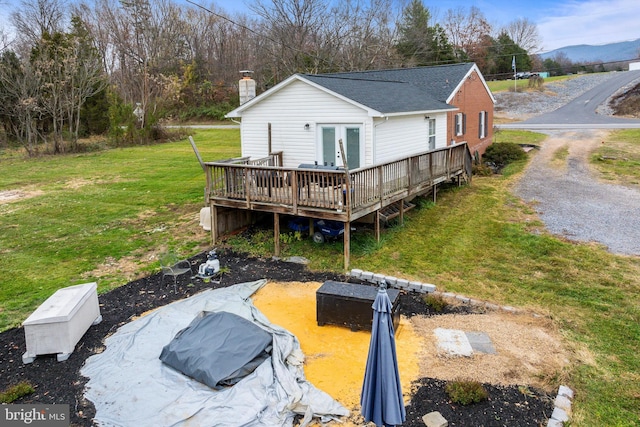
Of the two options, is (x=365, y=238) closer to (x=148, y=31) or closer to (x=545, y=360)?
(x=545, y=360)

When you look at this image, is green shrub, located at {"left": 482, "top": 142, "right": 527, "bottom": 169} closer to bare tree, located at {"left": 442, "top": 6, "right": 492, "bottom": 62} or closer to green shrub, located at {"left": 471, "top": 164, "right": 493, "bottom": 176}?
green shrub, located at {"left": 471, "top": 164, "right": 493, "bottom": 176}

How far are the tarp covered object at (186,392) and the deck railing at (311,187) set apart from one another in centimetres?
384

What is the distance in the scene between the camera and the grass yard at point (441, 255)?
22.2 feet

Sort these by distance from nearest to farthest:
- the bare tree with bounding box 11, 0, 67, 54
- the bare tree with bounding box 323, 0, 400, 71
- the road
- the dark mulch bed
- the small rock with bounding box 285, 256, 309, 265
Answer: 1. the dark mulch bed
2. the small rock with bounding box 285, 256, 309, 265
3. the road
4. the bare tree with bounding box 11, 0, 67, 54
5. the bare tree with bounding box 323, 0, 400, 71

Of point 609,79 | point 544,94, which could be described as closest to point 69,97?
point 544,94

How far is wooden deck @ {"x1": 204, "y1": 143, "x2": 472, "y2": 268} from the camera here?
10203 mm

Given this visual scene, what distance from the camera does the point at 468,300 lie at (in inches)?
333

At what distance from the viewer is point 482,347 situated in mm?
6906

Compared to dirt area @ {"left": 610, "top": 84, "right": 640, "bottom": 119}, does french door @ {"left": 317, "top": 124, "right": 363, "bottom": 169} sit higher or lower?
lower

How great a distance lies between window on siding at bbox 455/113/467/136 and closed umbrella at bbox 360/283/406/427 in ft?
53.6

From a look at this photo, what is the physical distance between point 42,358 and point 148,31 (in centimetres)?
4562

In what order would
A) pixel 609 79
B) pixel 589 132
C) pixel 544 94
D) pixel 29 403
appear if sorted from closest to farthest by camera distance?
1. pixel 29 403
2. pixel 589 132
3. pixel 544 94
4. pixel 609 79

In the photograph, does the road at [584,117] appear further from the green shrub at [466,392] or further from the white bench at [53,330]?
the white bench at [53,330]

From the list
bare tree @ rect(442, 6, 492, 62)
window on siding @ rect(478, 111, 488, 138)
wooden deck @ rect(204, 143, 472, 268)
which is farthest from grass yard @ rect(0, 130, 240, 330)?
bare tree @ rect(442, 6, 492, 62)
